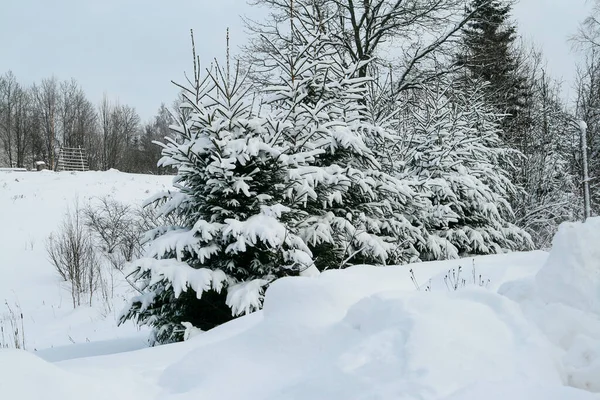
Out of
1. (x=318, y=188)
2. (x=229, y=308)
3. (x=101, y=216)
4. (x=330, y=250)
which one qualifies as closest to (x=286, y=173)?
(x=318, y=188)

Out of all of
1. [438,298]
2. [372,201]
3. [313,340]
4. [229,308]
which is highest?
[372,201]

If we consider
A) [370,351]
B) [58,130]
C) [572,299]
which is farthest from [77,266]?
[58,130]

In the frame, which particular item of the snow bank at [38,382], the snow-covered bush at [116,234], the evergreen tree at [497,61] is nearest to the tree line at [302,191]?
the snow bank at [38,382]

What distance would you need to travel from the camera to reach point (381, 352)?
215cm

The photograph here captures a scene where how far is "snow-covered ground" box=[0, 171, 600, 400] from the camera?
191 centimetres

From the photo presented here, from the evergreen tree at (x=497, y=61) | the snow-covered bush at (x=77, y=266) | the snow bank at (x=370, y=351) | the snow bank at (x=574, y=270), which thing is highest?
the evergreen tree at (x=497, y=61)

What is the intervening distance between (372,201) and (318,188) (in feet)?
4.36

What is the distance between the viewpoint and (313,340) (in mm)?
2625

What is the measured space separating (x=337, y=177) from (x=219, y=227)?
74.0 inches

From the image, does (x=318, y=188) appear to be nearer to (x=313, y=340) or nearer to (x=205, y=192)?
(x=205, y=192)

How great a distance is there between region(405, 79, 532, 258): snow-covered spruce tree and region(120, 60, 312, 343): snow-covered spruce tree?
143 inches

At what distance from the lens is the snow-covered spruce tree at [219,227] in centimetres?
459

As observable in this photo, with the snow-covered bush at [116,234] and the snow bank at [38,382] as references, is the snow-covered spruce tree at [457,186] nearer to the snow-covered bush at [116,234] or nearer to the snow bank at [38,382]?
the snow bank at [38,382]

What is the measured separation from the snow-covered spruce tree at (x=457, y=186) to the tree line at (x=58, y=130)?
35.5 m
